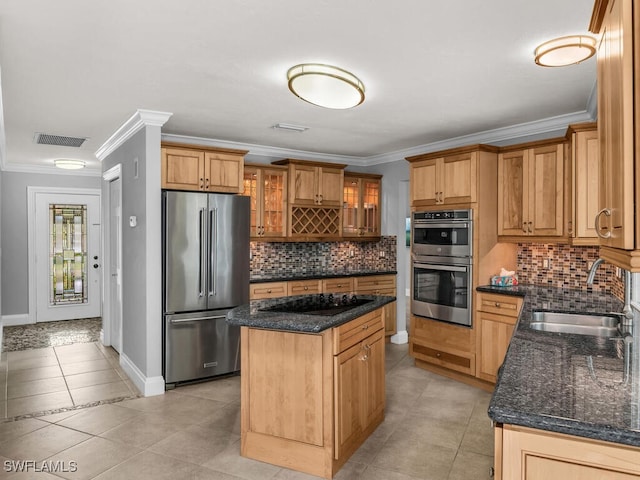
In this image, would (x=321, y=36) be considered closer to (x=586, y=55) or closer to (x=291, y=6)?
(x=291, y=6)

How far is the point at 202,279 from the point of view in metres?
4.28

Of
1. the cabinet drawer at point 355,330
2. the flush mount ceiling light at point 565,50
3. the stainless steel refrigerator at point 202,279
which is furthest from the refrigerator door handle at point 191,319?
the flush mount ceiling light at point 565,50

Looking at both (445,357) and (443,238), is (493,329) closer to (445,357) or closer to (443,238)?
(445,357)

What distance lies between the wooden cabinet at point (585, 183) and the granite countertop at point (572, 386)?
3.98 feet

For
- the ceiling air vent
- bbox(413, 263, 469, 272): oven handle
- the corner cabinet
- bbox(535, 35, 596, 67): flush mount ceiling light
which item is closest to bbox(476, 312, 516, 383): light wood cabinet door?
bbox(413, 263, 469, 272): oven handle

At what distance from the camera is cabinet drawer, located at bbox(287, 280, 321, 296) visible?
5289 mm

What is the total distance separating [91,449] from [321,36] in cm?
313

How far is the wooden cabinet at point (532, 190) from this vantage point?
154 inches

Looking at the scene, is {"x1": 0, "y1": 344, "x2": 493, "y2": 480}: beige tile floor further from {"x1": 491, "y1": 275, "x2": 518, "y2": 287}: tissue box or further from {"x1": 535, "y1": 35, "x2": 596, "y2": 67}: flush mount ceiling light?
{"x1": 535, "y1": 35, "x2": 596, "y2": 67}: flush mount ceiling light

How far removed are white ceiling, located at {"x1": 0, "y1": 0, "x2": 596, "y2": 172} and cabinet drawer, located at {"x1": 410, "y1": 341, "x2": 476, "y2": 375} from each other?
91.2 inches

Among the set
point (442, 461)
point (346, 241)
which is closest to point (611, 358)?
point (442, 461)

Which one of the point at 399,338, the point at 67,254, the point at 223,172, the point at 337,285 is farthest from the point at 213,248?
the point at 67,254

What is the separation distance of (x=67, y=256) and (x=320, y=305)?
6.27 meters

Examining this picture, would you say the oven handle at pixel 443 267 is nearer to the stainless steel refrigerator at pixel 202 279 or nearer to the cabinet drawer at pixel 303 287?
the cabinet drawer at pixel 303 287
